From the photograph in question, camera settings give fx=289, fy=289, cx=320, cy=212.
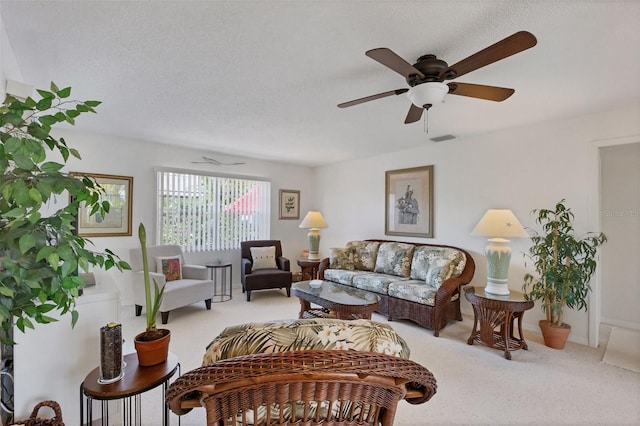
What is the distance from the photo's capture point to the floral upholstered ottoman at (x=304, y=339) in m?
0.85

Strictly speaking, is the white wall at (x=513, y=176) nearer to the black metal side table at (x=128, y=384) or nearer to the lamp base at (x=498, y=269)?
the lamp base at (x=498, y=269)

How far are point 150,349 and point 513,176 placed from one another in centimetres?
395

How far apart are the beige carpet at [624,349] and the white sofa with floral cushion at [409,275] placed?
1354mm

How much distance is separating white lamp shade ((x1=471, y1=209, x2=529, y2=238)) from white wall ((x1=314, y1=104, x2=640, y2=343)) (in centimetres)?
54

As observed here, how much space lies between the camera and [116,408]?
1749mm

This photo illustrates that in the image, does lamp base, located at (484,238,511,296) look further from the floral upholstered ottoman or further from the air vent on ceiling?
the floral upholstered ottoman

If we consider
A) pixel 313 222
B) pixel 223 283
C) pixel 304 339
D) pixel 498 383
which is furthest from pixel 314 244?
pixel 304 339

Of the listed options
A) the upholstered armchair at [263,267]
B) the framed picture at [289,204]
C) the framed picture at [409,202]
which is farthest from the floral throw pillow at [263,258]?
the framed picture at [409,202]

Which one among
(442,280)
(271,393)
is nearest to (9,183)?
(271,393)

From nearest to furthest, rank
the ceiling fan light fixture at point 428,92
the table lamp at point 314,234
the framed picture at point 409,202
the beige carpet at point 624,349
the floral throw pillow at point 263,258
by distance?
the ceiling fan light fixture at point 428,92 → the beige carpet at point 624,349 → the framed picture at point 409,202 → the floral throw pillow at point 263,258 → the table lamp at point 314,234

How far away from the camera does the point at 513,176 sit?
11.5ft

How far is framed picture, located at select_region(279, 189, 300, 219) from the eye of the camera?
5863mm

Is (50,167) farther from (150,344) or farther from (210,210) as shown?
(210,210)

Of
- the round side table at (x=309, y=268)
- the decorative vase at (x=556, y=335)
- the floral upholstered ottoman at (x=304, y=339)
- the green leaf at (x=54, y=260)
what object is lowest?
the decorative vase at (x=556, y=335)
